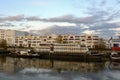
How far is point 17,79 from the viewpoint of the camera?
92.7 ft

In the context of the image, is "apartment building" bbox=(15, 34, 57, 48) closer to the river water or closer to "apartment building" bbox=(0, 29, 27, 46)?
"apartment building" bbox=(0, 29, 27, 46)

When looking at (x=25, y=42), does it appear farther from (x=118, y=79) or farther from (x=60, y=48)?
(x=118, y=79)

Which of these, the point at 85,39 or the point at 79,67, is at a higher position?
the point at 85,39

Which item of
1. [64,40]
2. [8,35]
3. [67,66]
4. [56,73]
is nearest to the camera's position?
[56,73]

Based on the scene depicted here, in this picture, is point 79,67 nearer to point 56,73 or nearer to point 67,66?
point 67,66

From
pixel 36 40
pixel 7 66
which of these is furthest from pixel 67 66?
pixel 36 40

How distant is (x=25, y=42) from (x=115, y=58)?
7596 centimetres

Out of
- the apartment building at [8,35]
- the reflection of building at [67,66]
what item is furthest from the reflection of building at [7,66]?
the apartment building at [8,35]

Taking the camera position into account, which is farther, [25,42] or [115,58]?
[25,42]

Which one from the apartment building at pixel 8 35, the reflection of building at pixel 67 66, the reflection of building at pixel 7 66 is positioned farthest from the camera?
the apartment building at pixel 8 35

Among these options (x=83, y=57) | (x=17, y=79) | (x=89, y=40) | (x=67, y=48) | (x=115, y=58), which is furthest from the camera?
(x=89, y=40)

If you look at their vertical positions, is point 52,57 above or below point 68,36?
below

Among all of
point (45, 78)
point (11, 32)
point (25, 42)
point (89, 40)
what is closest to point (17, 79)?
point (45, 78)

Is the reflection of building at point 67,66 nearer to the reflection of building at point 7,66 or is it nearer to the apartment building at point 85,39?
the reflection of building at point 7,66
